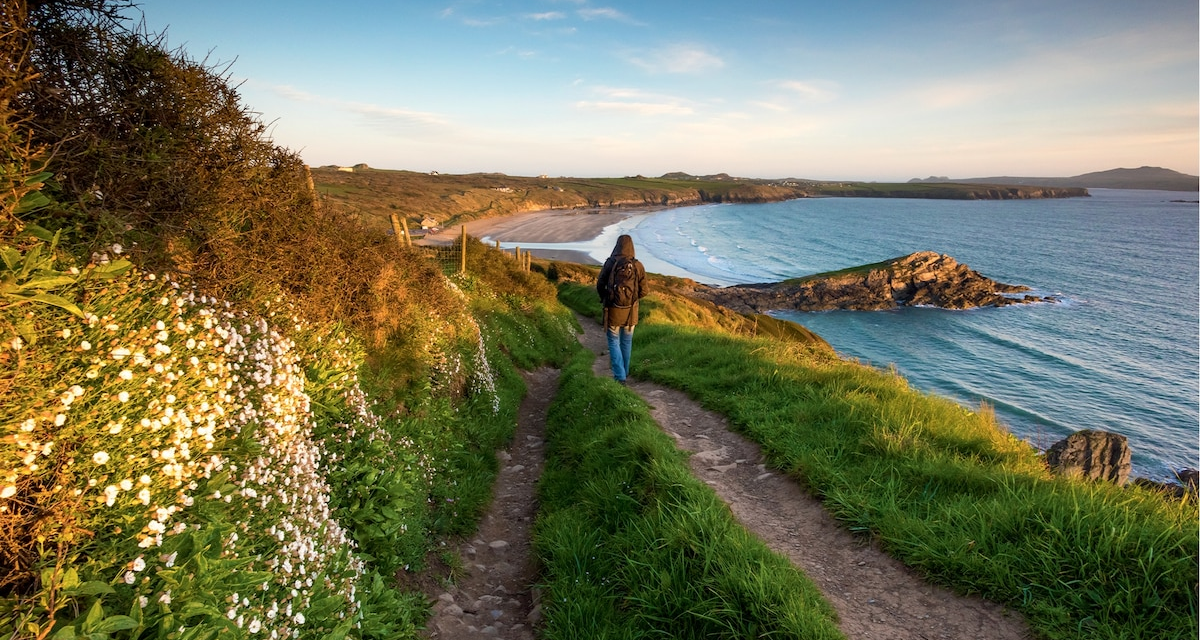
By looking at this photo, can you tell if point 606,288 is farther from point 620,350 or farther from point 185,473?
point 185,473

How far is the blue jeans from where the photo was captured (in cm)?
1163

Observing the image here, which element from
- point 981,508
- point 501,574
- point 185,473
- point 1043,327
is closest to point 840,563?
point 981,508

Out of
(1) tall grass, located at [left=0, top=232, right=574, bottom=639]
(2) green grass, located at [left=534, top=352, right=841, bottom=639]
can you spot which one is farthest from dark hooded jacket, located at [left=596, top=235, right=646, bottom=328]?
(1) tall grass, located at [left=0, top=232, right=574, bottom=639]

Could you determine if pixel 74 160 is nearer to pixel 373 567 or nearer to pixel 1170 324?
pixel 373 567

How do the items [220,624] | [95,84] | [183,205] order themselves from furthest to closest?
1. [183,205]
2. [95,84]
3. [220,624]

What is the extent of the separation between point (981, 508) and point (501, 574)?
4.86 metres

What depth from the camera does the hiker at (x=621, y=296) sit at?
445 inches

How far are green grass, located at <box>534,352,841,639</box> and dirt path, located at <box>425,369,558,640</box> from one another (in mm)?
297

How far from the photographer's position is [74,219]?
3680mm

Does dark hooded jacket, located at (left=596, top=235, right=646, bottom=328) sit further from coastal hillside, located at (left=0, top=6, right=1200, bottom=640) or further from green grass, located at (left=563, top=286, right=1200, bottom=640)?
coastal hillside, located at (left=0, top=6, right=1200, bottom=640)

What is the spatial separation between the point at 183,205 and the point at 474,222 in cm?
10591

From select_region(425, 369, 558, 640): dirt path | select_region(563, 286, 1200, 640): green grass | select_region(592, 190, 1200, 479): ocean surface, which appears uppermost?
select_region(563, 286, 1200, 640): green grass

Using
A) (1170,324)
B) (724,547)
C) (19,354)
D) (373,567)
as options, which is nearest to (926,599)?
(724,547)

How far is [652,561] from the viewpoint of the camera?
4.99 metres
